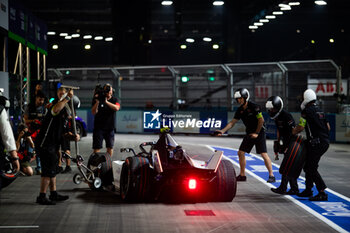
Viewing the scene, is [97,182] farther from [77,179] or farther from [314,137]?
[314,137]

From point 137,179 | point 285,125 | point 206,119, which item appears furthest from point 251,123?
point 206,119

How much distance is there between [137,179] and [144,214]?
0.75 metres

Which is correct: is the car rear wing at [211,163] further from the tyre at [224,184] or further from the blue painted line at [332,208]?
the blue painted line at [332,208]

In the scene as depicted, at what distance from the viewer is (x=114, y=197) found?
10.1m

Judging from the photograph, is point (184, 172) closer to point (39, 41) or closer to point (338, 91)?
point (39, 41)

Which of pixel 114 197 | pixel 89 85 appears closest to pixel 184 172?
pixel 114 197

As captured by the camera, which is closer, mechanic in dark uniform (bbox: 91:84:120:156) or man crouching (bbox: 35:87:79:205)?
→ man crouching (bbox: 35:87:79:205)

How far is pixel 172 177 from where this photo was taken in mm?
9070

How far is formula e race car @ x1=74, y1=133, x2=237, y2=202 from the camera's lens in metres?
9.07

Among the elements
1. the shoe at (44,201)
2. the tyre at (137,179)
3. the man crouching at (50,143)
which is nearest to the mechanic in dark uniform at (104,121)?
the man crouching at (50,143)

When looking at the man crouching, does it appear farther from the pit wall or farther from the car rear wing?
the pit wall

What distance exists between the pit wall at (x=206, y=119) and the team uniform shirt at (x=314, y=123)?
13.1 meters

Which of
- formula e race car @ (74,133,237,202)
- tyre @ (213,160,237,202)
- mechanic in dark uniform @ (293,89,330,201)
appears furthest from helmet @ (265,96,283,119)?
tyre @ (213,160,237,202)

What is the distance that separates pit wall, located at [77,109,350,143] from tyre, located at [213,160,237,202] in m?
14.0
